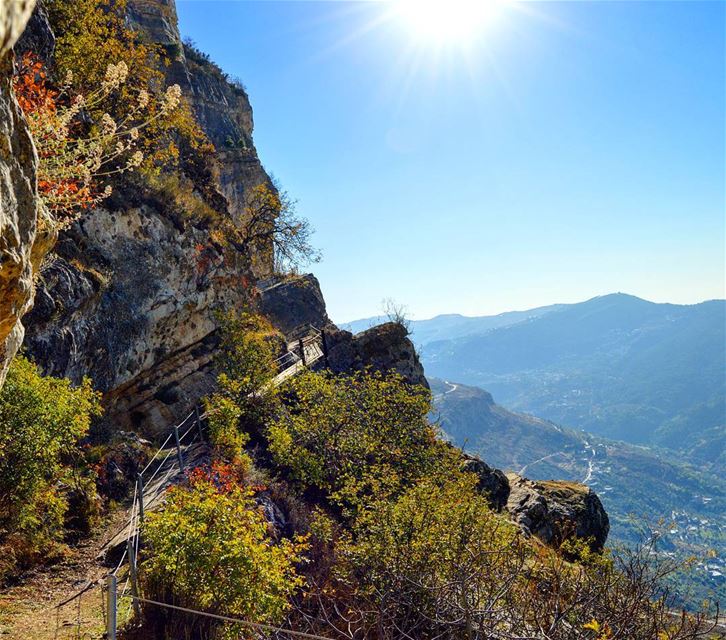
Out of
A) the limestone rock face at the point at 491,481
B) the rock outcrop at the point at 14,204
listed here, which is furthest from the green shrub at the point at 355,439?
the rock outcrop at the point at 14,204

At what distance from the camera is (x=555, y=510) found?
21.4 metres

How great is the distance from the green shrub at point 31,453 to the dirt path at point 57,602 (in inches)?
20.7

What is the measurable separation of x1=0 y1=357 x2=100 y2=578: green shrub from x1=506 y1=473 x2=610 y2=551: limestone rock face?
1685cm

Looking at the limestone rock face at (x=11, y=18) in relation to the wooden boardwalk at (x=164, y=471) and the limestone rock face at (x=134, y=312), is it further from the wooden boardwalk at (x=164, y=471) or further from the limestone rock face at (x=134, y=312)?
the limestone rock face at (x=134, y=312)

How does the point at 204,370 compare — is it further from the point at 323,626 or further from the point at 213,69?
the point at 213,69

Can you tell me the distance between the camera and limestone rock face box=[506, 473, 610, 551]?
19942 millimetres

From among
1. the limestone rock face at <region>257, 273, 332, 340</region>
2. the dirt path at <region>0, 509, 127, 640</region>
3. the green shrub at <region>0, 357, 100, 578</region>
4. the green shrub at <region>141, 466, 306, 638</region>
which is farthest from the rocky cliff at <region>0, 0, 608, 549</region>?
the limestone rock face at <region>257, 273, 332, 340</region>

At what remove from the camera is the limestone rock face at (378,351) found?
27.1 meters

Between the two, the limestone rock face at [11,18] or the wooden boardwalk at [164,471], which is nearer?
the limestone rock face at [11,18]

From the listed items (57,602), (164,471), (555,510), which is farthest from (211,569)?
(555,510)

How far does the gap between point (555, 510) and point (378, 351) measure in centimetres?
1243

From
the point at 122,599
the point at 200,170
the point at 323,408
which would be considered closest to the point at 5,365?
the point at 122,599

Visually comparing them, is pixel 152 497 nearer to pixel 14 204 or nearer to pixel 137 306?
pixel 137 306

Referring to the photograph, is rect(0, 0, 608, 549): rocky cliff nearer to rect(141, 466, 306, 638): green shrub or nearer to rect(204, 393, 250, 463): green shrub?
rect(204, 393, 250, 463): green shrub
